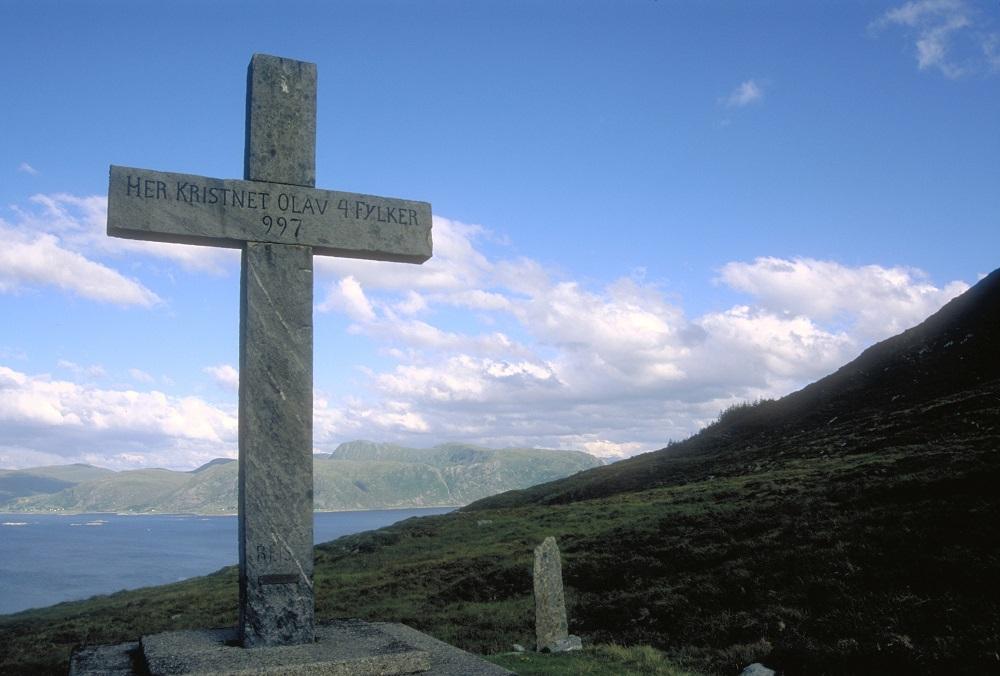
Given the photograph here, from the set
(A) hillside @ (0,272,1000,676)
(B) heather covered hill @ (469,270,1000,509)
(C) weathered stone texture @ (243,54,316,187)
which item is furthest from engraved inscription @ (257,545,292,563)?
(B) heather covered hill @ (469,270,1000,509)

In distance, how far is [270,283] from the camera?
655cm

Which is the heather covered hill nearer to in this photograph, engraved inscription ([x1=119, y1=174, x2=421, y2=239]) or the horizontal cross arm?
the horizontal cross arm

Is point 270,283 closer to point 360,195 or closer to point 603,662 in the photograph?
point 360,195

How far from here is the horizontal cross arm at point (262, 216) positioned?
251 inches

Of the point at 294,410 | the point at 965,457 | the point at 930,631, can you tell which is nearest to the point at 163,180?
the point at 294,410

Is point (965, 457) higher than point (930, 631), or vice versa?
point (965, 457)

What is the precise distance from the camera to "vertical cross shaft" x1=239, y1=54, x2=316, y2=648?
6.24 m

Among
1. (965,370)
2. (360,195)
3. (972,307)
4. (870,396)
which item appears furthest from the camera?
(972,307)

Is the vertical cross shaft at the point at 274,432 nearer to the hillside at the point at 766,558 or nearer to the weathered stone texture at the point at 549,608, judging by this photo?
the hillside at the point at 766,558

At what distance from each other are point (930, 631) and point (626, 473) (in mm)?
37624

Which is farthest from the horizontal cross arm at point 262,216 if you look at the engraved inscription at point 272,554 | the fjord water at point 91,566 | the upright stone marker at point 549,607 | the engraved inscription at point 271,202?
the fjord water at point 91,566

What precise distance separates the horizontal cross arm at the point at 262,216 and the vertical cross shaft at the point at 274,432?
15 cm

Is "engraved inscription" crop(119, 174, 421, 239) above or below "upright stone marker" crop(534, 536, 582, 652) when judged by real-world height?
above

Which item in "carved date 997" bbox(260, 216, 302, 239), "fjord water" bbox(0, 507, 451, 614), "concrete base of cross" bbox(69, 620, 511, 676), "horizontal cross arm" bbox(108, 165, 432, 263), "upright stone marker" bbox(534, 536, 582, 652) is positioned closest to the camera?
"concrete base of cross" bbox(69, 620, 511, 676)
